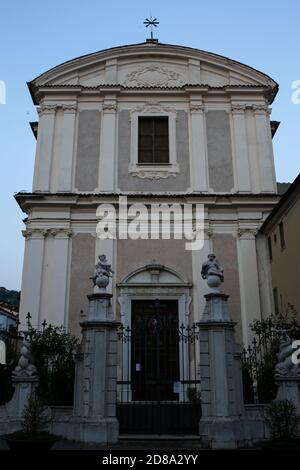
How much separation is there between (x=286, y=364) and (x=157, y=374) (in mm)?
3162

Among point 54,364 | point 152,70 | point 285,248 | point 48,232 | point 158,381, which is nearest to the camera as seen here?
point 158,381

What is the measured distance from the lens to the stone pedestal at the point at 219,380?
1091 cm

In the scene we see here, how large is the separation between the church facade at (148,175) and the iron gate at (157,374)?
3.81ft

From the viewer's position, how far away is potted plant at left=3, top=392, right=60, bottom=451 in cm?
887

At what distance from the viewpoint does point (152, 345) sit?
16.9 meters

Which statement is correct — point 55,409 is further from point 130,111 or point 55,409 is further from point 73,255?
point 130,111

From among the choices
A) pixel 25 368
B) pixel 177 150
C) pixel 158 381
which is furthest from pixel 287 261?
pixel 25 368

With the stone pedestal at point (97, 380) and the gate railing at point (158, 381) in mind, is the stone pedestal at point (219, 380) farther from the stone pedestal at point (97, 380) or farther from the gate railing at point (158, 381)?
the stone pedestal at point (97, 380)

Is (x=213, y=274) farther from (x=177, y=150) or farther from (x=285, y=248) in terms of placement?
(x=177, y=150)

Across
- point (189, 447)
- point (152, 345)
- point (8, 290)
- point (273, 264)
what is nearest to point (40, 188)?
point (152, 345)

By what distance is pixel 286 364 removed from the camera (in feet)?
38.6

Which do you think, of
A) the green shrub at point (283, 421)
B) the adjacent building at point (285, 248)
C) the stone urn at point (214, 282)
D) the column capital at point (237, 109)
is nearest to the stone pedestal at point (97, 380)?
the stone urn at point (214, 282)

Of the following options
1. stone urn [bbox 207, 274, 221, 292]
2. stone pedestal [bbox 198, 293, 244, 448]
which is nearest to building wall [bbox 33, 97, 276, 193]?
stone urn [bbox 207, 274, 221, 292]
